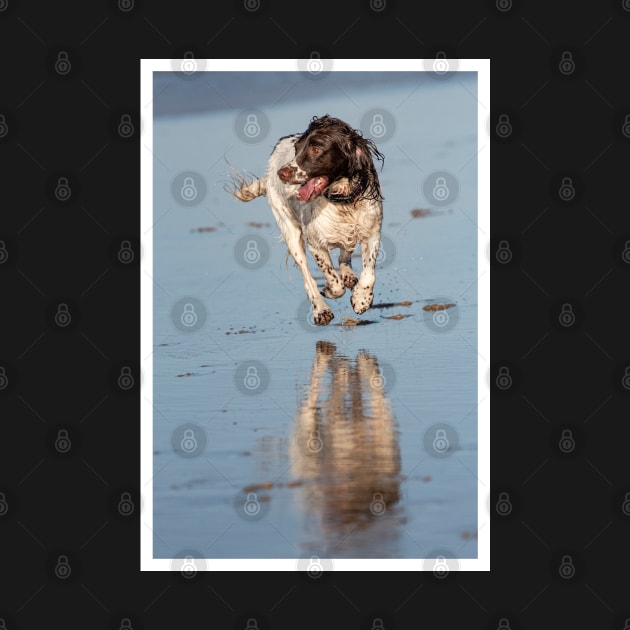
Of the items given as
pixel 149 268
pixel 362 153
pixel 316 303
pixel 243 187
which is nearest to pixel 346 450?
pixel 149 268

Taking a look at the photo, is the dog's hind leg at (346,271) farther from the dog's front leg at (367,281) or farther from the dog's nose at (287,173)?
the dog's nose at (287,173)

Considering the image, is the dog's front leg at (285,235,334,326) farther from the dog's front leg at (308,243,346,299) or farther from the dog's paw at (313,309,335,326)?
the dog's front leg at (308,243,346,299)

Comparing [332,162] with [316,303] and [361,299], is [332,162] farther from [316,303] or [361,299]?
[316,303]

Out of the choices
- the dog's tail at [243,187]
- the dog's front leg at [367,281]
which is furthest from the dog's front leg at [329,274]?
the dog's tail at [243,187]

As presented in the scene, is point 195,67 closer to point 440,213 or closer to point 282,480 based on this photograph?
point 282,480

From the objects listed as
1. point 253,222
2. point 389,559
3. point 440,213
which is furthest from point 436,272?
point 389,559

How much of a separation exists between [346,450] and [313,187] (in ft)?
10.6

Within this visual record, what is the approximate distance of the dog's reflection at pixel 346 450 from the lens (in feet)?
22.4

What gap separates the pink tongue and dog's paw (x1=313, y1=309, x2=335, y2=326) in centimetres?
113

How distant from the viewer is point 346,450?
7613mm

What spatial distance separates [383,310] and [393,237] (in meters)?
2.04

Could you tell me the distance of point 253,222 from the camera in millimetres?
14586

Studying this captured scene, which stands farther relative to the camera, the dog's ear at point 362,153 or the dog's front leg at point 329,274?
the dog's front leg at point 329,274

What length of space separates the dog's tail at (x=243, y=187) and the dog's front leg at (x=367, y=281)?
1935mm
